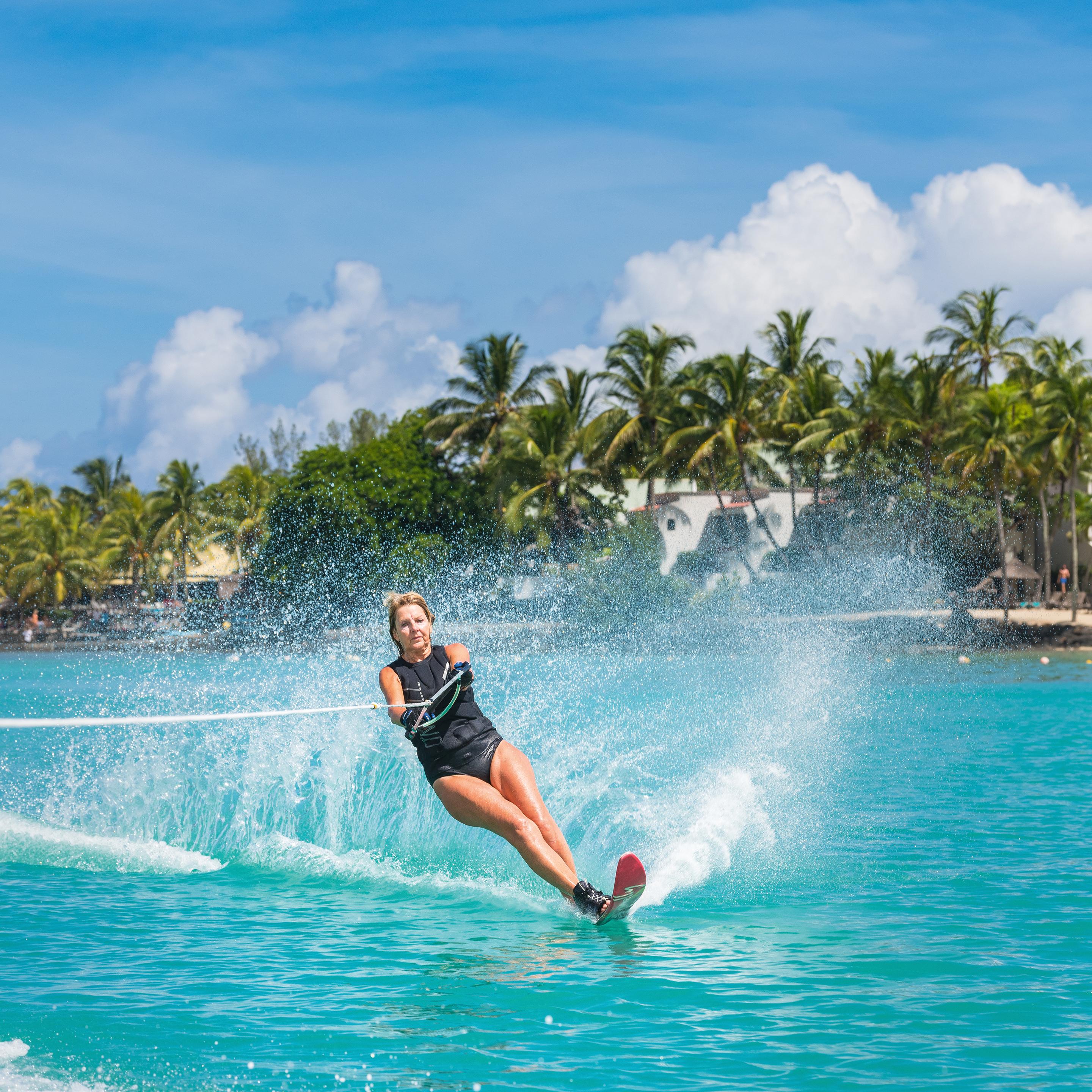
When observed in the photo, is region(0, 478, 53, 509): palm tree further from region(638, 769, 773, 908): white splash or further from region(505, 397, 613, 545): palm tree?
region(638, 769, 773, 908): white splash

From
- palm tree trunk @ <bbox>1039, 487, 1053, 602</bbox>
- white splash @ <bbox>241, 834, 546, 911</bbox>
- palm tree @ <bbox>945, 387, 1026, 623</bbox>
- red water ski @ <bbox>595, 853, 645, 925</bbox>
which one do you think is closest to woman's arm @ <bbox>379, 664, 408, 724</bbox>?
red water ski @ <bbox>595, 853, 645, 925</bbox>

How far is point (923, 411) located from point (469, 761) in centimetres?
3957

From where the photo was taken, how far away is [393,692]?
7.29 meters

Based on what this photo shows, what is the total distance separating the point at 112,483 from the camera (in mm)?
82875

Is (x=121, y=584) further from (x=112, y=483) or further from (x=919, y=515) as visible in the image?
(x=919, y=515)

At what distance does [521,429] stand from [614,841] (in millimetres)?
38524

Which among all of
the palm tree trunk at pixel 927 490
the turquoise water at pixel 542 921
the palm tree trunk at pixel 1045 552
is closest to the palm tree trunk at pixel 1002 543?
the palm tree trunk at pixel 1045 552

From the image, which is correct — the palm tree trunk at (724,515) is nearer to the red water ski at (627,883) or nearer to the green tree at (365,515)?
the green tree at (365,515)

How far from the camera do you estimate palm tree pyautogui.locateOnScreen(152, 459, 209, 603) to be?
197 feet

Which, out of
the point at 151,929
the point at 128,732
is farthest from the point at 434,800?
the point at 128,732

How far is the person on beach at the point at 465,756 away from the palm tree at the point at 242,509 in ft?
160

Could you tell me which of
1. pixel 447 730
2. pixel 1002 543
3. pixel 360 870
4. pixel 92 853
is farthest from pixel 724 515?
pixel 447 730

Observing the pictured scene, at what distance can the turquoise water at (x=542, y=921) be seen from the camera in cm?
551

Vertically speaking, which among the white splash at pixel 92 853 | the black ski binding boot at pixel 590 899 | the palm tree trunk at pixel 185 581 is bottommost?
the white splash at pixel 92 853
